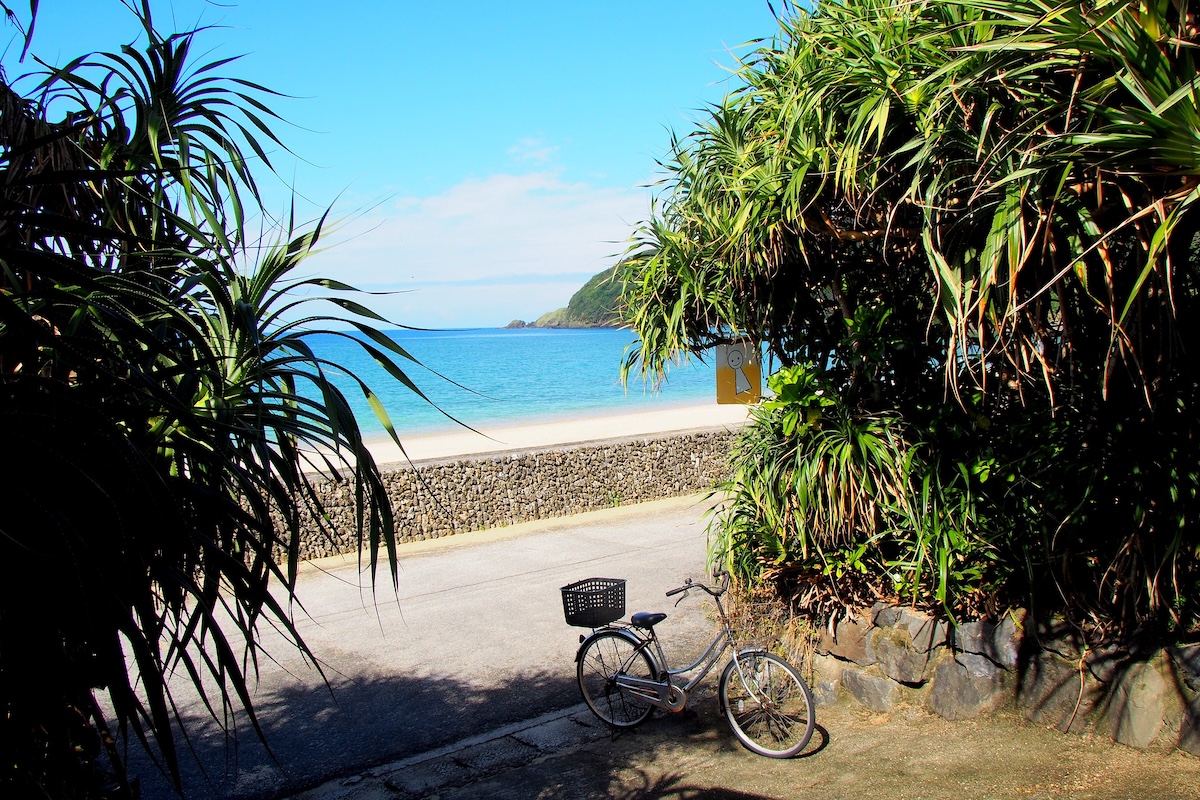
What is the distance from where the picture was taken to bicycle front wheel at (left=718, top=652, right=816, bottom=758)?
4.57 metres

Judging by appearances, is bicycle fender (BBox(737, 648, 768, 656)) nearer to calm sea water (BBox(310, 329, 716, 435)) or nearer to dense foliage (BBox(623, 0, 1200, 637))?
dense foliage (BBox(623, 0, 1200, 637))

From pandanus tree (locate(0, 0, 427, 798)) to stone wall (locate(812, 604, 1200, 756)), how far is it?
10.4ft

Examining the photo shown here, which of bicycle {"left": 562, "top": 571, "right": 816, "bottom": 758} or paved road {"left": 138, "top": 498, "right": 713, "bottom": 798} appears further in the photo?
paved road {"left": 138, "top": 498, "right": 713, "bottom": 798}

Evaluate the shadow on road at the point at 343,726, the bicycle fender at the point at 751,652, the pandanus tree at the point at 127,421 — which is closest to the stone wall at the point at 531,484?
the shadow on road at the point at 343,726

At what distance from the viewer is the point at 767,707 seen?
473 centimetres

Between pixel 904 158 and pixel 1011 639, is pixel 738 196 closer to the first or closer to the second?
pixel 904 158

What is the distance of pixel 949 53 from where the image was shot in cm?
393

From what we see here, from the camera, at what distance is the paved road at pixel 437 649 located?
4961 millimetres

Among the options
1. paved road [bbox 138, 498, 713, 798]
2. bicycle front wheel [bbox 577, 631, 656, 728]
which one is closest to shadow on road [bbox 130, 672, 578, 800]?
paved road [bbox 138, 498, 713, 798]

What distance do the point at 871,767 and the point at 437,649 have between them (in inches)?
131

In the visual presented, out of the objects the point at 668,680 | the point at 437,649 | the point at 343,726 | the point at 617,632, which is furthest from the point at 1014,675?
the point at 437,649

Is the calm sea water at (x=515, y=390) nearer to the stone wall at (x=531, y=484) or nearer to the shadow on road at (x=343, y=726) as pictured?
the stone wall at (x=531, y=484)

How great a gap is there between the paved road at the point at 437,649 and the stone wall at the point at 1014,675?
1430 mm

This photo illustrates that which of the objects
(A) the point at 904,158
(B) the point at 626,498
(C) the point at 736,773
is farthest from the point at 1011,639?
(B) the point at 626,498
